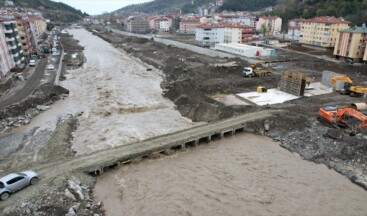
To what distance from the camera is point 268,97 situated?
102 ft

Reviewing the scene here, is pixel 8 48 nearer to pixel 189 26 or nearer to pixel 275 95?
pixel 275 95

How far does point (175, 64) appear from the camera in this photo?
51375mm

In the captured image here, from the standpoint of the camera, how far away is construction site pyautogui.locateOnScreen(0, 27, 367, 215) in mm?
15531

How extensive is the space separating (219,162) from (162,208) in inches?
240

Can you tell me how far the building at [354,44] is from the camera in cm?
4800

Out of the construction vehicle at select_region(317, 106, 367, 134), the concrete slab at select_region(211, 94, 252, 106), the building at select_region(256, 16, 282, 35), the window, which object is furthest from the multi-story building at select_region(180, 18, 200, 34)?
the window

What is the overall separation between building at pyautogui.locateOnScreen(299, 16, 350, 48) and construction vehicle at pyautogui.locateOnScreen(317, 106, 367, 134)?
4989 centimetres

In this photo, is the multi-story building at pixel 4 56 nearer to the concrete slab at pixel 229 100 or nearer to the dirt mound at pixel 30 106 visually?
the dirt mound at pixel 30 106

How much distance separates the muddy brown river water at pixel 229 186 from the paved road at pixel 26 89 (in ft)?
65.2

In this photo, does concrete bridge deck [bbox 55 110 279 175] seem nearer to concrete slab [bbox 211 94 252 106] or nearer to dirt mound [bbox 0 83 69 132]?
concrete slab [bbox 211 94 252 106]

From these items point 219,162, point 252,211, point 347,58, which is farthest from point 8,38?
point 347,58

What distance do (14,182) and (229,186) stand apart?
1235cm

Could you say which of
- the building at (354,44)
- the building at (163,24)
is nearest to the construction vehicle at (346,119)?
the building at (354,44)

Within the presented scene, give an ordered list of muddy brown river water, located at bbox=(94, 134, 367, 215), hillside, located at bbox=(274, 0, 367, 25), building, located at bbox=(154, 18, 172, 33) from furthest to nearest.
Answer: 1. building, located at bbox=(154, 18, 172, 33)
2. hillside, located at bbox=(274, 0, 367, 25)
3. muddy brown river water, located at bbox=(94, 134, 367, 215)
